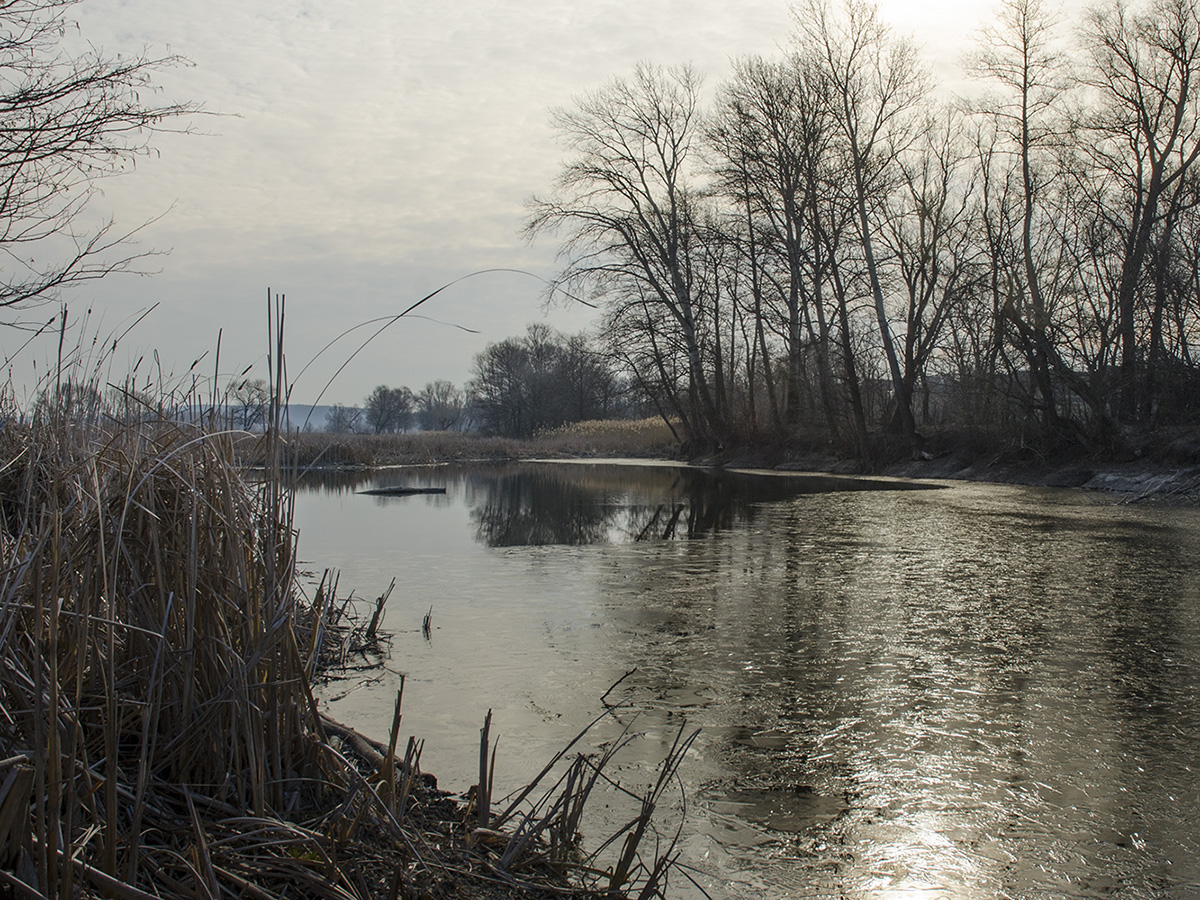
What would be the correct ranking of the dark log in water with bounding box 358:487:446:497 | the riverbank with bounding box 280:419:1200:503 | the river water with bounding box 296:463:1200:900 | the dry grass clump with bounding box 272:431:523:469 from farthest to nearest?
the dry grass clump with bounding box 272:431:523:469 < the dark log in water with bounding box 358:487:446:497 < the riverbank with bounding box 280:419:1200:503 < the river water with bounding box 296:463:1200:900

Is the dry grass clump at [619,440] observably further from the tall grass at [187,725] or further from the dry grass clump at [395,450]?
the tall grass at [187,725]

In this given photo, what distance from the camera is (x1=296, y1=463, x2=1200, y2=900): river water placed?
2432mm

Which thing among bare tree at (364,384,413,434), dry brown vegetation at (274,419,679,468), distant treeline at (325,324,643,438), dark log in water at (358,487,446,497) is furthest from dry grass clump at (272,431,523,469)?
bare tree at (364,384,413,434)

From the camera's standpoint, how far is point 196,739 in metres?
2.10

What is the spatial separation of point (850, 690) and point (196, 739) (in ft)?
9.08

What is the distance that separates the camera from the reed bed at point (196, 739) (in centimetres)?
163

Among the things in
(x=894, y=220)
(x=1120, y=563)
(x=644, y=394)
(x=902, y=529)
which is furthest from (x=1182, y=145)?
(x=644, y=394)

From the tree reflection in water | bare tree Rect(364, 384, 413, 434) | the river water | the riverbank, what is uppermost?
bare tree Rect(364, 384, 413, 434)

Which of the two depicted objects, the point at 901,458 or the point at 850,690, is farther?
the point at 901,458

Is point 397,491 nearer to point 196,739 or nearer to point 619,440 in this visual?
point 196,739

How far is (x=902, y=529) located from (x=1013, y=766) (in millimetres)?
6738

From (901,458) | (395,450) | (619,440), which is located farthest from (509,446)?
(901,458)

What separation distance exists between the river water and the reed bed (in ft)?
1.82

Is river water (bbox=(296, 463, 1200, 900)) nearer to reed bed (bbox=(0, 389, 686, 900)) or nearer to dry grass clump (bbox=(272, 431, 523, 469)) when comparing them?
reed bed (bbox=(0, 389, 686, 900))
